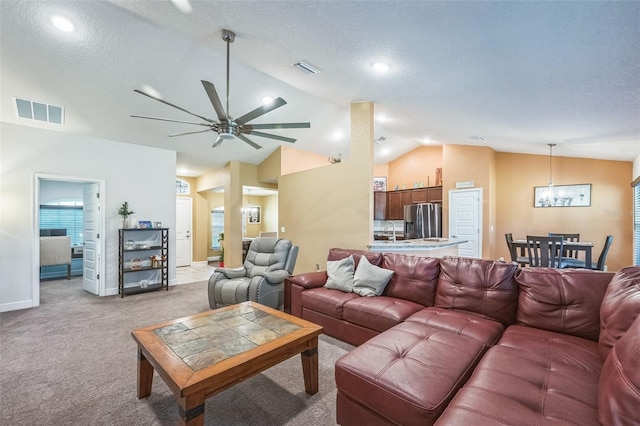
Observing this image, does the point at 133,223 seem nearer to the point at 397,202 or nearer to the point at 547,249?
the point at 397,202

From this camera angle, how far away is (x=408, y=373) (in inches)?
61.3

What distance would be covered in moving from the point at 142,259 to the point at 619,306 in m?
6.41

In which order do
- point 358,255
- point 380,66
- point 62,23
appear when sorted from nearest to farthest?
point 62,23, point 380,66, point 358,255

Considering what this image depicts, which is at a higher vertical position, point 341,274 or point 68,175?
point 68,175

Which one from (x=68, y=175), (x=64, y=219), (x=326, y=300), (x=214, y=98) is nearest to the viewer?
(x=214, y=98)

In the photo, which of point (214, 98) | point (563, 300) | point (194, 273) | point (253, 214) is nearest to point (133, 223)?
point (194, 273)

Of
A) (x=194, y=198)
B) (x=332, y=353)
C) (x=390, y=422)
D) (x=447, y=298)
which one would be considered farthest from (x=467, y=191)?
(x=194, y=198)

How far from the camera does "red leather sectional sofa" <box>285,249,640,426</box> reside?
3.94 ft

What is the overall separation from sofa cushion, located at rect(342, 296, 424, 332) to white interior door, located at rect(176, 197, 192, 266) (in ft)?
21.6

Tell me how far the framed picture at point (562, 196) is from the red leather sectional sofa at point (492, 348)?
16.9ft

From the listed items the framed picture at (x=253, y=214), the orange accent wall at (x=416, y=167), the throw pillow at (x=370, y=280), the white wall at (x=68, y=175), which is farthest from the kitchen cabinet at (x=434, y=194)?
the white wall at (x=68, y=175)

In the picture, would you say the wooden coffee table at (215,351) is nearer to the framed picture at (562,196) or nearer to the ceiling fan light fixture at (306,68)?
the ceiling fan light fixture at (306,68)

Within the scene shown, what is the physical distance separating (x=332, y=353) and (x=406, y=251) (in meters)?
2.09

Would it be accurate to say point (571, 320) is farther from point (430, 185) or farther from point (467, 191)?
point (430, 185)
